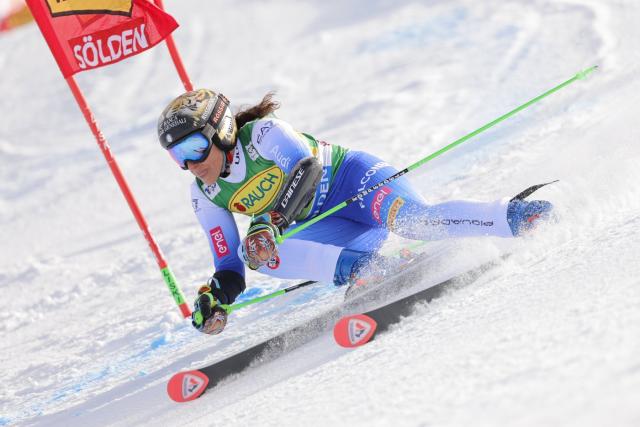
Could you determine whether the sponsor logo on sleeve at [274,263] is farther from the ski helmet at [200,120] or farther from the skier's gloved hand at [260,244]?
the ski helmet at [200,120]

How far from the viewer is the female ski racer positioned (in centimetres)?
391

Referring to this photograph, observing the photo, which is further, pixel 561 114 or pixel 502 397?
pixel 561 114

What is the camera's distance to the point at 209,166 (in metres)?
4.12

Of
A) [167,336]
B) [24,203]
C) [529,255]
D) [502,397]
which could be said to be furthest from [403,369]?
[24,203]

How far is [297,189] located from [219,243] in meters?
0.60

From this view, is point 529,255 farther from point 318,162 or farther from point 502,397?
point 502,397

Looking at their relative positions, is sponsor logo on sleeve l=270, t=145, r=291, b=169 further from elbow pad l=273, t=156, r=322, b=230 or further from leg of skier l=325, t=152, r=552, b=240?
leg of skier l=325, t=152, r=552, b=240

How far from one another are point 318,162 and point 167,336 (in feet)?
5.21

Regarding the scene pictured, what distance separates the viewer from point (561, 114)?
689 centimetres

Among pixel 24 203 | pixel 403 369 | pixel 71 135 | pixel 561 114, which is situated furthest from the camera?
pixel 71 135

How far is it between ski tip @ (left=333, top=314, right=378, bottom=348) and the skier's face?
1.23 m

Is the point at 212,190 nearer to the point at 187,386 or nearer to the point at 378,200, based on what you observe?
the point at 378,200

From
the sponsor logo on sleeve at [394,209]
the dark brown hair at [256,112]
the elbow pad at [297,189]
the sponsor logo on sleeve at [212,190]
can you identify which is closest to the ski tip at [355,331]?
the elbow pad at [297,189]

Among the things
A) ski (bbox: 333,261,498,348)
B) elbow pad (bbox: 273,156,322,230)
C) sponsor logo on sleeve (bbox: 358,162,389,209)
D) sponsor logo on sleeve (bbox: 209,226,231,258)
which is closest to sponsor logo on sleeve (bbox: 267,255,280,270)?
sponsor logo on sleeve (bbox: 209,226,231,258)
